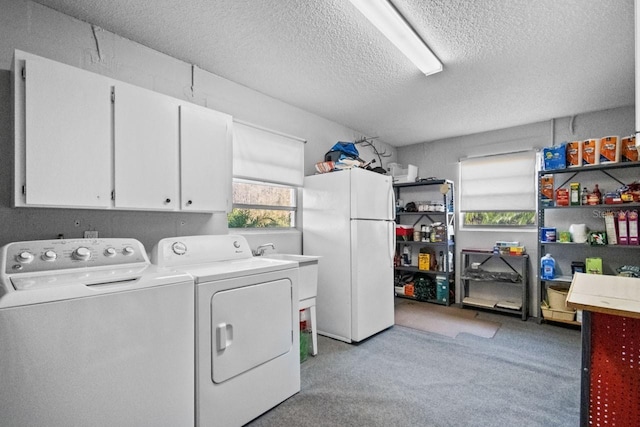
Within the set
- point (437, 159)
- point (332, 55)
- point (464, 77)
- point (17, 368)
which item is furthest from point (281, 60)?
point (437, 159)

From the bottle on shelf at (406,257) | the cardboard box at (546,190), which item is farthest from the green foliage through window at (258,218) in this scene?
the cardboard box at (546,190)

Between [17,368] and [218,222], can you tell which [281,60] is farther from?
[17,368]

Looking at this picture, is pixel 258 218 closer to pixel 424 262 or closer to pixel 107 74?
pixel 107 74

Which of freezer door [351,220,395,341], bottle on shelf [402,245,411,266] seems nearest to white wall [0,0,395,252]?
freezer door [351,220,395,341]

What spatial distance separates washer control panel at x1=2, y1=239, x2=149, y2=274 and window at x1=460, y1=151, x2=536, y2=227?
169 inches

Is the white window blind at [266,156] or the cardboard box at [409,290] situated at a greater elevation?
the white window blind at [266,156]

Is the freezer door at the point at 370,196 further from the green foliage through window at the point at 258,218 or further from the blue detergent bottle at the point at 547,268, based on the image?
the blue detergent bottle at the point at 547,268

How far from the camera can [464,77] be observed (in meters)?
2.71

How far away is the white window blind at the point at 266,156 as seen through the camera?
2.80 m

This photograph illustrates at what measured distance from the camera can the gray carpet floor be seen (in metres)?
1.86

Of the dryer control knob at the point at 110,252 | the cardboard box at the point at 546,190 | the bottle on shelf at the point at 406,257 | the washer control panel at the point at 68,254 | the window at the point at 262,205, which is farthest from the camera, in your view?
the bottle on shelf at the point at 406,257

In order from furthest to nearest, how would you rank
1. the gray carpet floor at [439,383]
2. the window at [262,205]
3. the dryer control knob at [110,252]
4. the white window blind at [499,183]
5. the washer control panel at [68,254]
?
the white window blind at [499,183]
the window at [262,205]
the gray carpet floor at [439,383]
the dryer control knob at [110,252]
the washer control panel at [68,254]

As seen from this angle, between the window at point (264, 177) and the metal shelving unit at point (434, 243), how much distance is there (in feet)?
6.80

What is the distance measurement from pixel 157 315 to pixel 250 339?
22.9 inches
